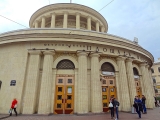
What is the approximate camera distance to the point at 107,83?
12.1 m

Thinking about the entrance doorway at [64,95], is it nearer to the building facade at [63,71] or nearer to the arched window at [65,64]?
the building facade at [63,71]

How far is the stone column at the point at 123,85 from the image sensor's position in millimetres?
11523

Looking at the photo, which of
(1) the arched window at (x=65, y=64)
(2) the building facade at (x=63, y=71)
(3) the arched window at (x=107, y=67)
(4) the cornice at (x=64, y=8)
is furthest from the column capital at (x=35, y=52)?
(4) the cornice at (x=64, y=8)

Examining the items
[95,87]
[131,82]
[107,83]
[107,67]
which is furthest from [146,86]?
[95,87]

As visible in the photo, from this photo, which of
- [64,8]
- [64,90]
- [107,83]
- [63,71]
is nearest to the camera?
[64,90]

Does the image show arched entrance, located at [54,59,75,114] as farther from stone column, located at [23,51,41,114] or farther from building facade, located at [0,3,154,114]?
stone column, located at [23,51,41,114]

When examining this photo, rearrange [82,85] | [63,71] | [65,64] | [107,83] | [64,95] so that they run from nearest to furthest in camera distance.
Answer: [82,85] < [64,95] < [63,71] < [65,64] < [107,83]

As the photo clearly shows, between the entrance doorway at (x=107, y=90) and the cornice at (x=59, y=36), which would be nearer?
the cornice at (x=59, y=36)

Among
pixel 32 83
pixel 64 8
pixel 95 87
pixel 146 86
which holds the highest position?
pixel 64 8

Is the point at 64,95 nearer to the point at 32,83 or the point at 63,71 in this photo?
the point at 63,71

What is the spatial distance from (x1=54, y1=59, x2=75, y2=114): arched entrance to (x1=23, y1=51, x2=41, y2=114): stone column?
1.82 meters

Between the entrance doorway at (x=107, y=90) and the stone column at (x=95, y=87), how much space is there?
2.63 ft

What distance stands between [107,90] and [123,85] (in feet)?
5.55

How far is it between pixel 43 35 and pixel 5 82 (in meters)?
5.53
